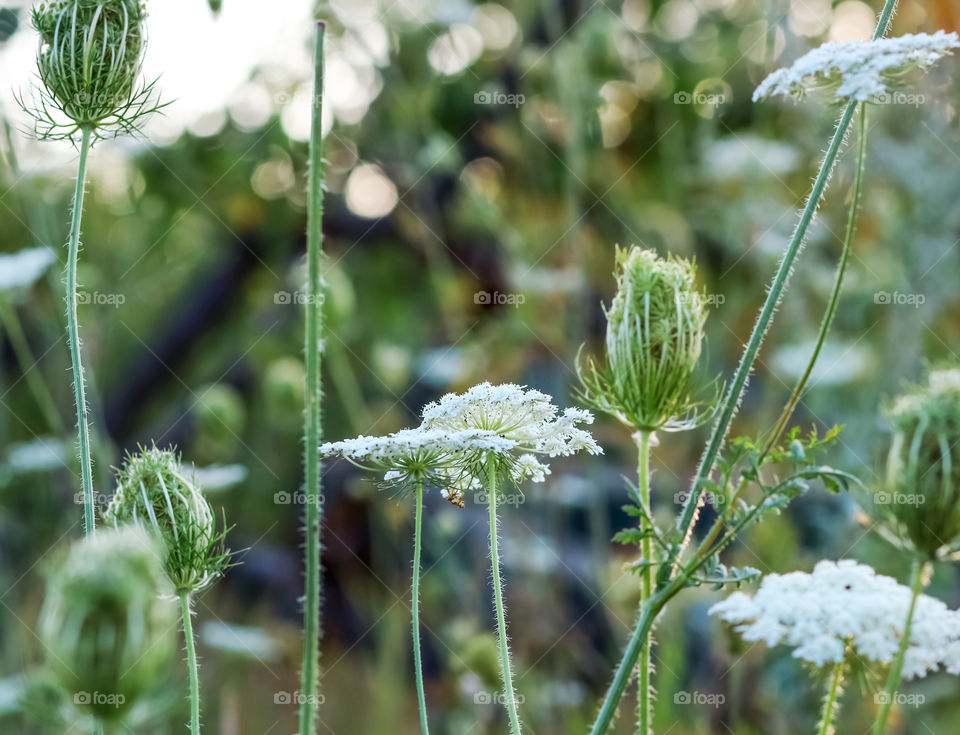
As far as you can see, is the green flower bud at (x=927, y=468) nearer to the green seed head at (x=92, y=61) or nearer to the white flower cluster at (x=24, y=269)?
the green seed head at (x=92, y=61)

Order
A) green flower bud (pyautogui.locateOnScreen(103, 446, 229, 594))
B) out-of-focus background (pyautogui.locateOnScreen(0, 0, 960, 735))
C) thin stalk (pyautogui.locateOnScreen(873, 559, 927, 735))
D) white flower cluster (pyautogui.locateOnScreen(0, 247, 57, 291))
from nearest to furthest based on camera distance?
thin stalk (pyautogui.locateOnScreen(873, 559, 927, 735))
green flower bud (pyautogui.locateOnScreen(103, 446, 229, 594))
white flower cluster (pyautogui.locateOnScreen(0, 247, 57, 291))
out-of-focus background (pyautogui.locateOnScreen(0, 0, 960, 735))

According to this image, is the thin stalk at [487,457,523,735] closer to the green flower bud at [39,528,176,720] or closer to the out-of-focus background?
the green flower bud at [39,528,176,720]

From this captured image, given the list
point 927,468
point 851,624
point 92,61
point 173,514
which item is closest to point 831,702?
point 851,624

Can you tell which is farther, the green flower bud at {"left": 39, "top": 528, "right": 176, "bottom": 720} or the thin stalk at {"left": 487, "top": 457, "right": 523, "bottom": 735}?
the thin stalk at {"left": 487, "top": 457, "right": 523, "bottom": 735}

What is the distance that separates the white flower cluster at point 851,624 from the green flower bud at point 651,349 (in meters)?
0.19

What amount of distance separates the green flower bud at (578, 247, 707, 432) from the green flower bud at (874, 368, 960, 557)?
191 millimetres

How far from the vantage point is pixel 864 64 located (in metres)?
0.80

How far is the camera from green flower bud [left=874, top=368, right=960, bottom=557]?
0.80 meters

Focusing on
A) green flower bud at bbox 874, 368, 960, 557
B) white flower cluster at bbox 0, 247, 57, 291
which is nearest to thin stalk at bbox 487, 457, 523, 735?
green flower bud at bbox 874, 368, 960, 557

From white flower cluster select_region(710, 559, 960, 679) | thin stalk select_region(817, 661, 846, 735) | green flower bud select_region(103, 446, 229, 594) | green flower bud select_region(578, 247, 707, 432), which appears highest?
green flower bud select_region(578, 247, 707, 432)

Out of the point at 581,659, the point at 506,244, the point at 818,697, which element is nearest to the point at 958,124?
the point at 506,244

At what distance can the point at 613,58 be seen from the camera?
9.43 feet

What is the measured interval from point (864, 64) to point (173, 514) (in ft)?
2.38

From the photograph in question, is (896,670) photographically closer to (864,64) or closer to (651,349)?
(651,349)
